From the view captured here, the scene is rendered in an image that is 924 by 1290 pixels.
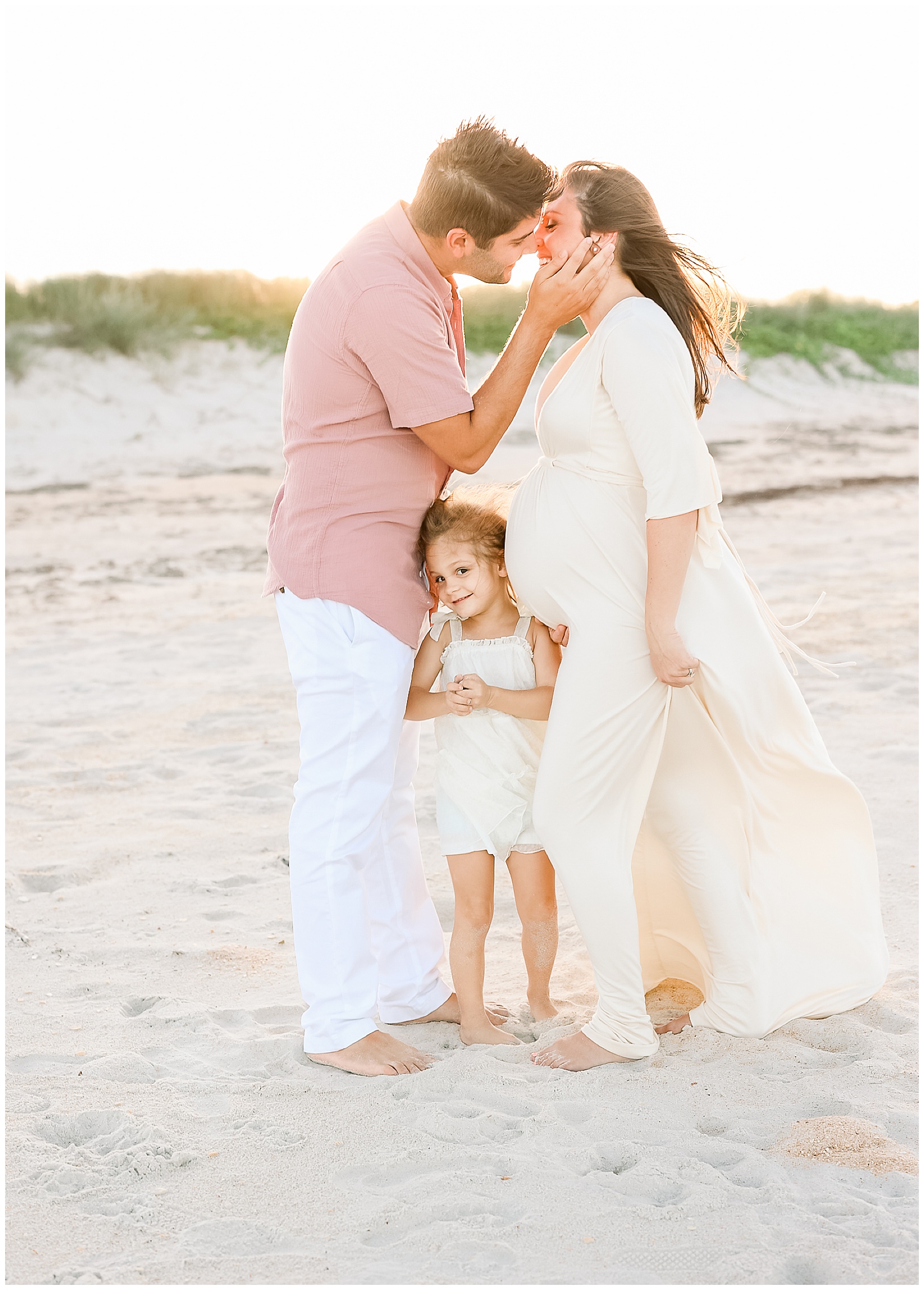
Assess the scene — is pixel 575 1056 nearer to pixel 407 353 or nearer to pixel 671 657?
pixel 671 657

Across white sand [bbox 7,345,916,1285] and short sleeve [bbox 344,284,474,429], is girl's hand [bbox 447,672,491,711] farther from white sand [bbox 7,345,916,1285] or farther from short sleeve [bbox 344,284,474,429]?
white sand [bbox 7,345,916,1285]

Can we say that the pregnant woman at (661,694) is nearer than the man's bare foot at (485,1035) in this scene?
Yes

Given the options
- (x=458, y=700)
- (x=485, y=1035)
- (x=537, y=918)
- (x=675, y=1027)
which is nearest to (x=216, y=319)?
(x=458, y=700)

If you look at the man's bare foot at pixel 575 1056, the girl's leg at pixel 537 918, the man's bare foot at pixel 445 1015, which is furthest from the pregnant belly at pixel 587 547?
the man's bare foot at pixel 445 1015

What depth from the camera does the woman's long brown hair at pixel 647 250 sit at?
2.77 m

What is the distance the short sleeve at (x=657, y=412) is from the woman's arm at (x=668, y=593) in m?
0.04

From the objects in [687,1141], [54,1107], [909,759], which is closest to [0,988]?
[54,1107]

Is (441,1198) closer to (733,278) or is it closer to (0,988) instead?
(0,988)

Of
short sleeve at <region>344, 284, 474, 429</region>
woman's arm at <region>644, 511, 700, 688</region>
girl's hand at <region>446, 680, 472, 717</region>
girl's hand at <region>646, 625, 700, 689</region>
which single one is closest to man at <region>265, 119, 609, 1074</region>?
short sleeve at <region>344, 284, 474, 429</region>

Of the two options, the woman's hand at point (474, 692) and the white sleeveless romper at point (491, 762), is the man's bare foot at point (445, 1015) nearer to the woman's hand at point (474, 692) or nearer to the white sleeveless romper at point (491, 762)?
the white sleeveless romper at point (491, 762)

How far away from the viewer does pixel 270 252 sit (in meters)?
17.9

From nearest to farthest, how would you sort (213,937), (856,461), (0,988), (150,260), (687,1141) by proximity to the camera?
(687,1141) → (0,988) → (213,937) → (856,461) → (150,260)

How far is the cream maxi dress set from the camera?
270 centimetres

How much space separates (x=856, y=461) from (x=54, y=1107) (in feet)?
45.6
